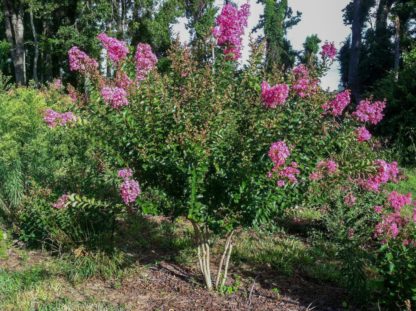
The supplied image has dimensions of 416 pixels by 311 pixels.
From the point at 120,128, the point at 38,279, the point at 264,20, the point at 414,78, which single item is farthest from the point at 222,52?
the point at 264,20

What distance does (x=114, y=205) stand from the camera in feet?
14.1

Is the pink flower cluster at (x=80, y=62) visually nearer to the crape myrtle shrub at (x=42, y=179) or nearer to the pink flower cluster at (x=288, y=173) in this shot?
the crape myrtle shrub at (x=42, y=179)

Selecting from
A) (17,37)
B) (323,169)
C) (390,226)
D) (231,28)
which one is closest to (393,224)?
(390,226)

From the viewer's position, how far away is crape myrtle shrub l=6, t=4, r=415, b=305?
3.66 meters

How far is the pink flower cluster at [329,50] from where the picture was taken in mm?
4090

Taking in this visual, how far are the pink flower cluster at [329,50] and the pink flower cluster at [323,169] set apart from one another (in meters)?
0.93

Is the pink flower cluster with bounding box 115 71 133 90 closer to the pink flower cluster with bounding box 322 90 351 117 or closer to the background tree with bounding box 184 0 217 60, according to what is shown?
the pink flower cluster with bounding box 322 90 351 117

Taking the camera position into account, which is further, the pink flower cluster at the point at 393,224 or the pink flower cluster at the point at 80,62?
the pink flower cluster at the point at 80,62

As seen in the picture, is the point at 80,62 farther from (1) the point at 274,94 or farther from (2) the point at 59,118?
(1) the point at 274,94

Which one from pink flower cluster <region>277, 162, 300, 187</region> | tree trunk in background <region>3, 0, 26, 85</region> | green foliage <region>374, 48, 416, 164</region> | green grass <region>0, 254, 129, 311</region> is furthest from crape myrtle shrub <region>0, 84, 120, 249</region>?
tree trunk in background <region>3, 0, 26, 85</region>

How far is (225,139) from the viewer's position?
150 inches

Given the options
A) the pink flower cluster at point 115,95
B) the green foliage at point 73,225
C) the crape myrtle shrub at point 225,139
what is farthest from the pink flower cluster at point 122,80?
the green foliage at point 73,225

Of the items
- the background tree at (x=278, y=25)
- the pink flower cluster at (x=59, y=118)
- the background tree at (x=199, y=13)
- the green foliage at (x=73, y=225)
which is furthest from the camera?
the background tree at (x=278, y=25)

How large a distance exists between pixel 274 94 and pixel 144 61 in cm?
145
